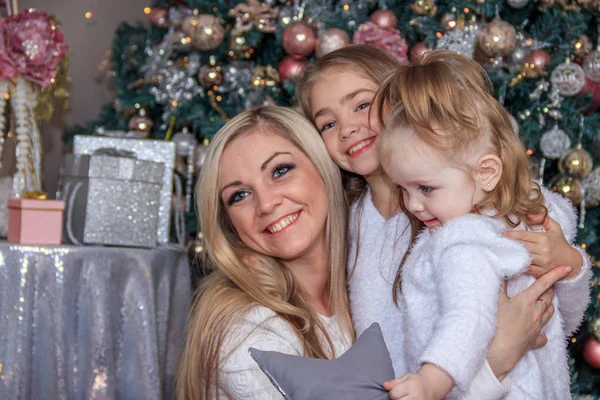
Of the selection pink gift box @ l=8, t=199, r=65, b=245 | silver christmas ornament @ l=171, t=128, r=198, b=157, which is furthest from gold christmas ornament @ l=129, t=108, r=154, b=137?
pink gift box @ l=8, t=199, r=65, b=245

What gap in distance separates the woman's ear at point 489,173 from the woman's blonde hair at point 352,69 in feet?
1.72

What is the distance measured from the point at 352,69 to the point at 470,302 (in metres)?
0.91

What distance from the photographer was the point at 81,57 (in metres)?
3.84

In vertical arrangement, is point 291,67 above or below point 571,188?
above

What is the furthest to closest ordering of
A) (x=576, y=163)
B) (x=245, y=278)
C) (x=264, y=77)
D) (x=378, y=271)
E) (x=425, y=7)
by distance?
(x=264, y=77) → (x=425, y=7) → (x=576, y=163) → (x=378, y=271) → (x=245, y=278)

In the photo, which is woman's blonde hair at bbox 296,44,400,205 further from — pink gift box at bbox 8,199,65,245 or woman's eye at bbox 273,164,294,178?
pink gift box at bbox 8,199,65,245

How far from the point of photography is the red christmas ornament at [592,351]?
2.91m

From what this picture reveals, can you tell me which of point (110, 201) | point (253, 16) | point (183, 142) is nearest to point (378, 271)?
point (110, 201)

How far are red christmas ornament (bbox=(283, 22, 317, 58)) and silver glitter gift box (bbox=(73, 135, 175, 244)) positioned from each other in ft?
2.13

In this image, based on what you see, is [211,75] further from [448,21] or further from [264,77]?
[448,21]

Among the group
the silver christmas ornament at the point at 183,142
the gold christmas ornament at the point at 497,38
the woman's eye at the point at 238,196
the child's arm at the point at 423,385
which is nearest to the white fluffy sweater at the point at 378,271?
the woman's eye at the point at 238,196

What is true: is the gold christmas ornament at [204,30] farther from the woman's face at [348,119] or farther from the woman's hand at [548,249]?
the woman's hand at [548,249]

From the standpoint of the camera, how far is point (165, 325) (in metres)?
2.51

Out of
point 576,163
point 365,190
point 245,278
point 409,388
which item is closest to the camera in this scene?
point 409,388
